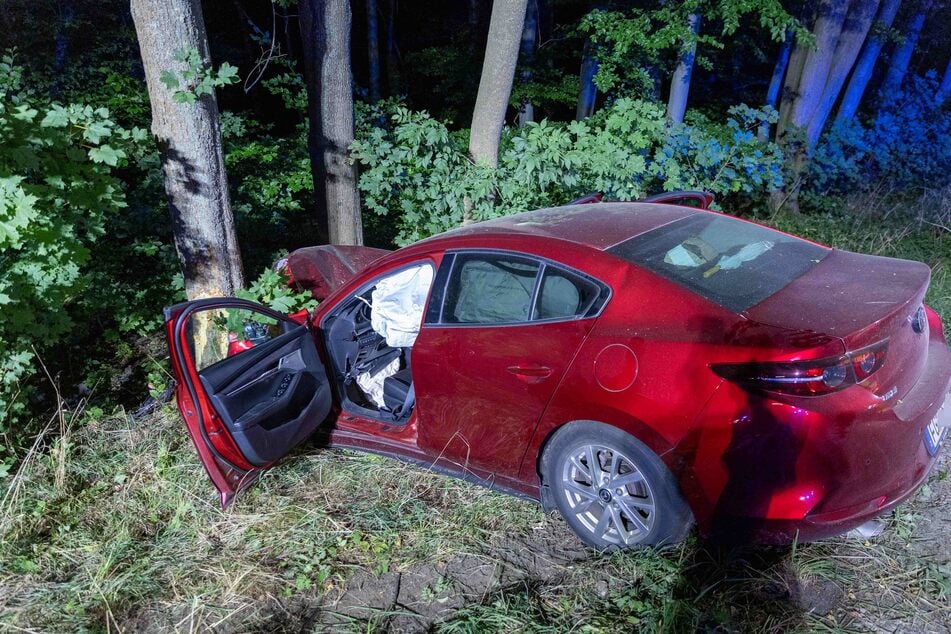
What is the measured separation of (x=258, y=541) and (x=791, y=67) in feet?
35.3

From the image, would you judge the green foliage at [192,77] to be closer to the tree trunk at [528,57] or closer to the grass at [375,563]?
the grass at [375,563]

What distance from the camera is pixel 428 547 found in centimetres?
312

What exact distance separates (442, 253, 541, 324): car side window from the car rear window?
458mm

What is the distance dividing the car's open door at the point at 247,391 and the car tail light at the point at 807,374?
7.38ft

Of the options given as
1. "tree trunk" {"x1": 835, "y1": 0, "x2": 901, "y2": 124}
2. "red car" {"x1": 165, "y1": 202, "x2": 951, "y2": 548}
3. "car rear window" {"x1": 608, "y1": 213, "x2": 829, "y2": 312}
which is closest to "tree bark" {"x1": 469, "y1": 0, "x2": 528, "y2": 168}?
"red car" {"x1": 165, "y1": 202, "x2": 951, "y2": 548}

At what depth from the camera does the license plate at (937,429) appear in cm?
270

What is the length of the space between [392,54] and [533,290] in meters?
14.8

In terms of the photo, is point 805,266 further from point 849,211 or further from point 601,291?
point 849,211

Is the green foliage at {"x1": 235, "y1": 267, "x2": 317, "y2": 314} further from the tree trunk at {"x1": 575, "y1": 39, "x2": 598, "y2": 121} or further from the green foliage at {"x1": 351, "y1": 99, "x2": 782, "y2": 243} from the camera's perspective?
the tree trunk at {"x1": 575, "y1": 39, "x2": 598, "y2": 121}

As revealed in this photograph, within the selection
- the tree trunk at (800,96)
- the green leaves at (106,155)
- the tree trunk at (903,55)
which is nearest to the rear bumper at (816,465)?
the green leaves at (106,155)

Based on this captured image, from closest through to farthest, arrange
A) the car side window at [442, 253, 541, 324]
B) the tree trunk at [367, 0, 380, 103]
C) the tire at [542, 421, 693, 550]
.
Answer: the tire at [542, 421, 693, 550], the car side window at [442, 253, 541, 324], the tree trunk at [367, 0, 380, 103]

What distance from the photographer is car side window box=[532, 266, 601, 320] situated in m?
2.85

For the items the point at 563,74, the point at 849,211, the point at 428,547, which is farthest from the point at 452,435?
the point at 563,74

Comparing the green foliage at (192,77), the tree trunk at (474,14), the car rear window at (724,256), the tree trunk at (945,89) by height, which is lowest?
the car rear window at (724,256)
